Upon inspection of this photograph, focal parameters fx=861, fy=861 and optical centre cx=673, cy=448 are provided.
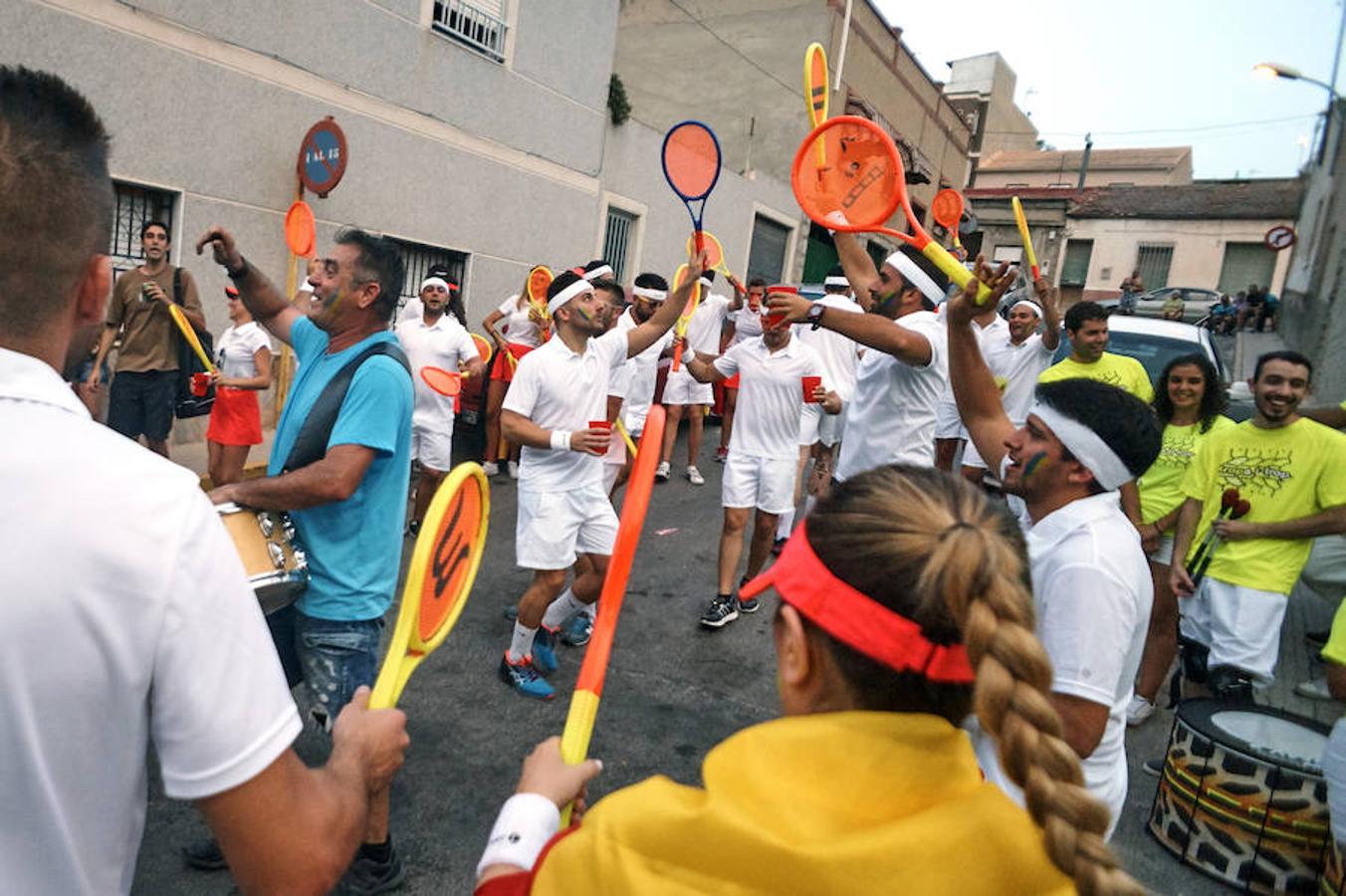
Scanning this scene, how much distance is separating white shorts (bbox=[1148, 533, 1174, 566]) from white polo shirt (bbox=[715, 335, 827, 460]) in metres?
2.29

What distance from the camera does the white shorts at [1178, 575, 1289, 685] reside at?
4309 millimetres

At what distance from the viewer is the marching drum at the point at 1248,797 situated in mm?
3271

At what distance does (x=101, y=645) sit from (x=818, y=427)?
7.76 metres

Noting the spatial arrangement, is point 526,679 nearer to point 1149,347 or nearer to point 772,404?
point 772,404

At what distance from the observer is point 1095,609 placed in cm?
214

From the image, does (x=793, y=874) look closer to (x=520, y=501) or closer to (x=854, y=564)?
(x=854, y=564)

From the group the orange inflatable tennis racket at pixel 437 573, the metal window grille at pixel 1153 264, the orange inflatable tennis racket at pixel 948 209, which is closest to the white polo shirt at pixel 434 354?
the orange inflatable tennis racket at pixel 948 209

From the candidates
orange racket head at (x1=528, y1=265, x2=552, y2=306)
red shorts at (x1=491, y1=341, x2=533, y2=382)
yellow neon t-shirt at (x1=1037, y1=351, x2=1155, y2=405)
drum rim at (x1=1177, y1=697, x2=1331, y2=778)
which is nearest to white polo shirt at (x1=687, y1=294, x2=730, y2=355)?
orange racket head at (x1=528, y1=265, x2=552, y2=306)

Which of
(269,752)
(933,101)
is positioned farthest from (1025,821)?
(933,101)

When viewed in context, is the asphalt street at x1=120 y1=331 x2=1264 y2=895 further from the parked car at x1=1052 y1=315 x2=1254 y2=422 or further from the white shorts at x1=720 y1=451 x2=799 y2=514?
the parked car at x1=1052 y1=315 x2=1254 y2=422

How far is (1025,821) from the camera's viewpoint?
1.03 meters

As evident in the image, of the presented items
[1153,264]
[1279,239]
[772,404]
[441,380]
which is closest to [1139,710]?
[772,404]

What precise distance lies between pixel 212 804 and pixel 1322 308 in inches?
779

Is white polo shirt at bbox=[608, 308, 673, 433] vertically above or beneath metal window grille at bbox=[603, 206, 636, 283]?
beneath
